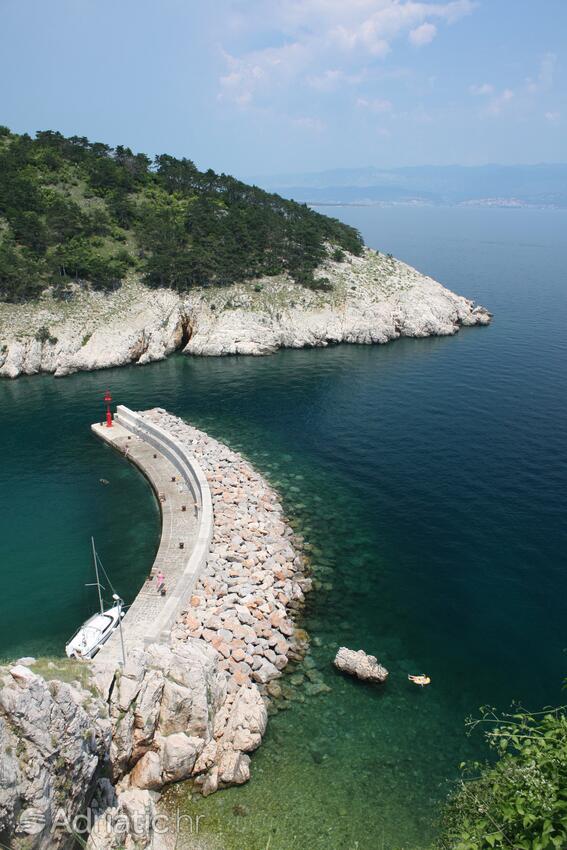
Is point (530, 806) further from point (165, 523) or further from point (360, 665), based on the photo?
point (165, 523)

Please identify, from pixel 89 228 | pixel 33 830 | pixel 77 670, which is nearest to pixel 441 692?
pixel 77 670

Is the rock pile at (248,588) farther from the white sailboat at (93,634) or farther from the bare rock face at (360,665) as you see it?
the white sailboat at (93,634)

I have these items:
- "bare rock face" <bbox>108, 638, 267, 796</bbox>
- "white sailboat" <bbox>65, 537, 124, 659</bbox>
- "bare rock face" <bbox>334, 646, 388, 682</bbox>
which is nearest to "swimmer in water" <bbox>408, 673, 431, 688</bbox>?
"bare rock face" <bbox>334, 646, 388, 682</bbox>

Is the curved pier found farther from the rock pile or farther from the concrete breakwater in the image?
the rock pile

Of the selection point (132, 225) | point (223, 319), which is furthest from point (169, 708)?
point (132, 225)

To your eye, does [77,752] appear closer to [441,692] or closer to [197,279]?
[441,692]
